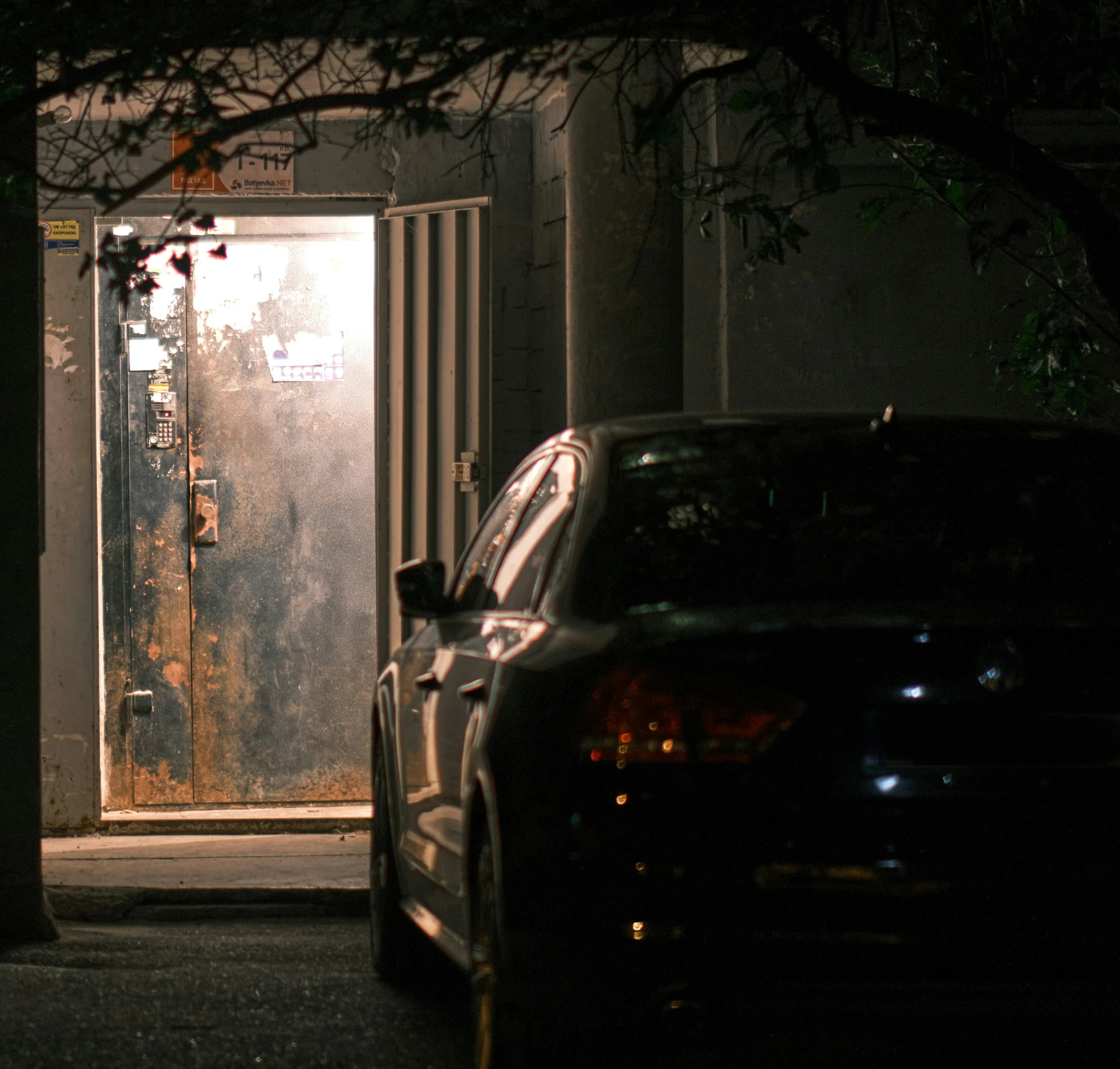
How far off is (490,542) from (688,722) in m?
1.90

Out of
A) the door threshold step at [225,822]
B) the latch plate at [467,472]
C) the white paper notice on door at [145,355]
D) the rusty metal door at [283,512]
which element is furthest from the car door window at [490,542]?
the white paper notice on door at [145,355]

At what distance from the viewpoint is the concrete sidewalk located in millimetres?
8039

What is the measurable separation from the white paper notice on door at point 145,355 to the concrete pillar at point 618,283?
2.97 m

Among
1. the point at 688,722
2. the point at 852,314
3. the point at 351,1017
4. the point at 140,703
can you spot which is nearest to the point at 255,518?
the point at 140,703

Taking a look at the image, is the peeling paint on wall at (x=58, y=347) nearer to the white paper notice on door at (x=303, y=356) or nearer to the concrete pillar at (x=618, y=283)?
the white paper notice on door at (x=303, y=356)

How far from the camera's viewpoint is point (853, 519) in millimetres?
4078

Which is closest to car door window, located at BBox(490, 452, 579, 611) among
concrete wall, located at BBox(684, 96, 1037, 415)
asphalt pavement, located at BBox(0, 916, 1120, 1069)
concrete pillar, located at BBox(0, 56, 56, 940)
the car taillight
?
the car taillight

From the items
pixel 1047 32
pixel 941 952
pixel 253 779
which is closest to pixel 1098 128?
pixel 1047 32

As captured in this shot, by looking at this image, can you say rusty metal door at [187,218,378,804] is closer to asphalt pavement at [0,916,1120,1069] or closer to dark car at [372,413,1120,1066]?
asphalt pavement at [0,916,1120,1069]

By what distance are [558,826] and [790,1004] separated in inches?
21.0

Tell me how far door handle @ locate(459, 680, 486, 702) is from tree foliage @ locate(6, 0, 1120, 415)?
1760 millimetres

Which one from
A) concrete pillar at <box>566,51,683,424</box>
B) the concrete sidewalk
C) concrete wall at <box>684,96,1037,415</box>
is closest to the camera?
concrete pillar at <box>566,51,683,424</box>

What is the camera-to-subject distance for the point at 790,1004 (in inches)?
138

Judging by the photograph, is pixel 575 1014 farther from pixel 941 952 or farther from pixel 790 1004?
pixel 941 952
